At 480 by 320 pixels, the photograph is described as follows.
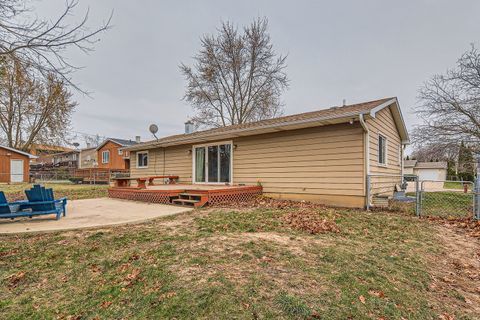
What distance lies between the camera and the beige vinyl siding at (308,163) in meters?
7.70

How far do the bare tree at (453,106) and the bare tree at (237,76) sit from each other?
8.95 meters

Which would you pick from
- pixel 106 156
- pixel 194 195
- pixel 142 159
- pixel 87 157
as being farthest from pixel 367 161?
pixel 87 157

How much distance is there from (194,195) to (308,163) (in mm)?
3750

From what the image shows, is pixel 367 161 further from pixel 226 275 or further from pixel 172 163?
pixel 172 163

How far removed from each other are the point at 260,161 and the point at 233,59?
12.7m

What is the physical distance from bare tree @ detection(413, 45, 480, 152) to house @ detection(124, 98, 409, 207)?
3.91 metres

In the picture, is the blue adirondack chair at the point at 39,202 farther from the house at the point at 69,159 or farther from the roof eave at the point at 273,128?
the house at the point at 69,159

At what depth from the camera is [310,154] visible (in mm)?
8523

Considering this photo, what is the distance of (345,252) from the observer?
12.3ft

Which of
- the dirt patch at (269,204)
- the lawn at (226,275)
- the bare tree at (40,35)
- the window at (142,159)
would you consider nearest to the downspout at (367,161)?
the dirt patch at (269,204)

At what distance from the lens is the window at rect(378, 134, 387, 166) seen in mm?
9055

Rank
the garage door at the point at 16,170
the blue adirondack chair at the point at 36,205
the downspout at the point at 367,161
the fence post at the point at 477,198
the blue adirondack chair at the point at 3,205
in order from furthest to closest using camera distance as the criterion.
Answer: the garage door at the point at 16,170 < the downspout at the point at 367,161 < the fence post at the point at 477,198 < the blue adirondack chair at the point at 36,205 < the blue adirondack chair at the point at 3,205

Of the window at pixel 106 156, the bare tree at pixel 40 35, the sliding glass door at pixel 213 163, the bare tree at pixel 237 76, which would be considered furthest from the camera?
the window at pixel 106 156

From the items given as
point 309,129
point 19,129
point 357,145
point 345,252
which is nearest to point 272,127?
point 309,129
